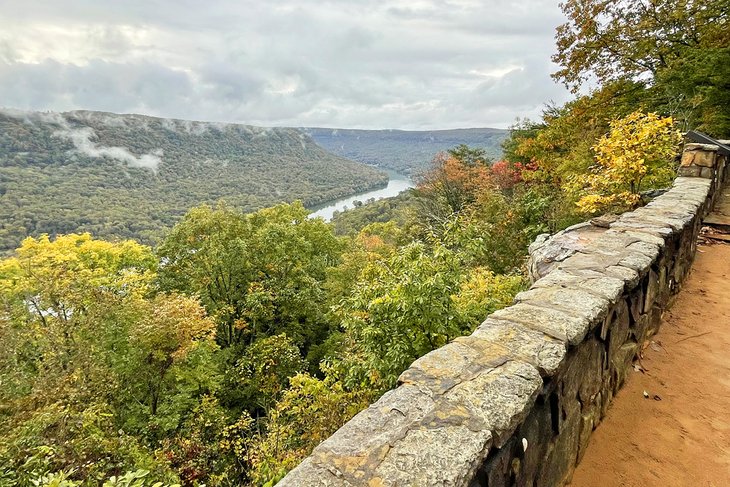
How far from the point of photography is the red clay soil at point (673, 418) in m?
2.32

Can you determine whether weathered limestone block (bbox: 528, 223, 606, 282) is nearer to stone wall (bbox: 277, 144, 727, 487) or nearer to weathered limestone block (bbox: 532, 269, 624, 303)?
stone wall (bbox: 277, 144, 727, 487)

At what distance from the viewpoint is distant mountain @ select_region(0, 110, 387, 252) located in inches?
2391

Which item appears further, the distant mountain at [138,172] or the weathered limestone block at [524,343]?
the distant mountain at [138,172]

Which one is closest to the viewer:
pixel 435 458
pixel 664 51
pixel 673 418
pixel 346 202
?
pixel 435 458

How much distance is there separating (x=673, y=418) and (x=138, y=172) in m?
131

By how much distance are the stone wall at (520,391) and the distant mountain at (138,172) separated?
51.1m

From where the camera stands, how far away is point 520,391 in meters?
1.79

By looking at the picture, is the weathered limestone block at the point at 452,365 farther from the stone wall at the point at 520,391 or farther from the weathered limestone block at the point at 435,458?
the weathered limestone block at the point at 435,458

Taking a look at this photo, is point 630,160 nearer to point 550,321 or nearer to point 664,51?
point 550,321

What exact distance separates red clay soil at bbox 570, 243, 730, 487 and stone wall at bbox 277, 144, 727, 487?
0.42 ft

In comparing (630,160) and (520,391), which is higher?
(630,160)

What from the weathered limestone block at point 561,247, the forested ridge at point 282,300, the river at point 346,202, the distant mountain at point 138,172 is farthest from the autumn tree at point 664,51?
the river at point 346,202

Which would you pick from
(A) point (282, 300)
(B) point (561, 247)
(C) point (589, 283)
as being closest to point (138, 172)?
(A) point (282, 300)

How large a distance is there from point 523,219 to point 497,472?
33.6ft
